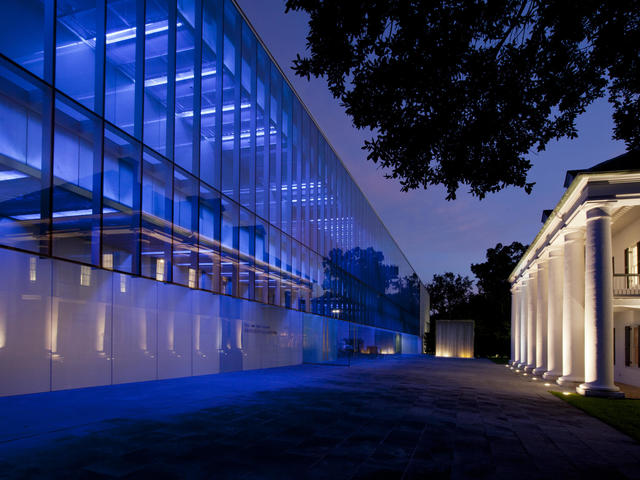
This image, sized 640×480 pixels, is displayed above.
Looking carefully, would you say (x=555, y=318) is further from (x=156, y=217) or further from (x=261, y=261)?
(x=156, y=217)

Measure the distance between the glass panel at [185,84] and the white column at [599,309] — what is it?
550 inches

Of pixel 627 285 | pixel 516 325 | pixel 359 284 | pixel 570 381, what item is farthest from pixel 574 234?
pixel 359 284

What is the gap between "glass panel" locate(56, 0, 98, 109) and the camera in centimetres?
1189

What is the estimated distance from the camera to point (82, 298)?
45.3ft

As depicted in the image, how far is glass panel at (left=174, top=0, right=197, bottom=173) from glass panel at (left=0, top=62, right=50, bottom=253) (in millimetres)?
5616

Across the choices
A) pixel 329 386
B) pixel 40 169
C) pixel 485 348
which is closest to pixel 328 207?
pixel 329 386

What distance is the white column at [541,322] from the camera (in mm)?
26156

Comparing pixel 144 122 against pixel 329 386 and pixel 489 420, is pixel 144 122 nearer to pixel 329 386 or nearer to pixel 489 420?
pixel 329 386

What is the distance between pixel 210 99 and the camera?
18719 mm

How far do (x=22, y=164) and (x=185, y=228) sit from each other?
629 cm

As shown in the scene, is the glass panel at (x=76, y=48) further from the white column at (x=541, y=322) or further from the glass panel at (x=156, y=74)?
the white column at (x=541, y=322)

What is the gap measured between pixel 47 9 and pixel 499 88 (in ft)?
34.8

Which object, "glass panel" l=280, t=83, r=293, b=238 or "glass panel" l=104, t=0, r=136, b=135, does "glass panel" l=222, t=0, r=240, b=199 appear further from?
"glass panel" l=104, t=0, r=136, b=135

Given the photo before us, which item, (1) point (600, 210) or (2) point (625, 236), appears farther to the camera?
(2) point (625, 236)
